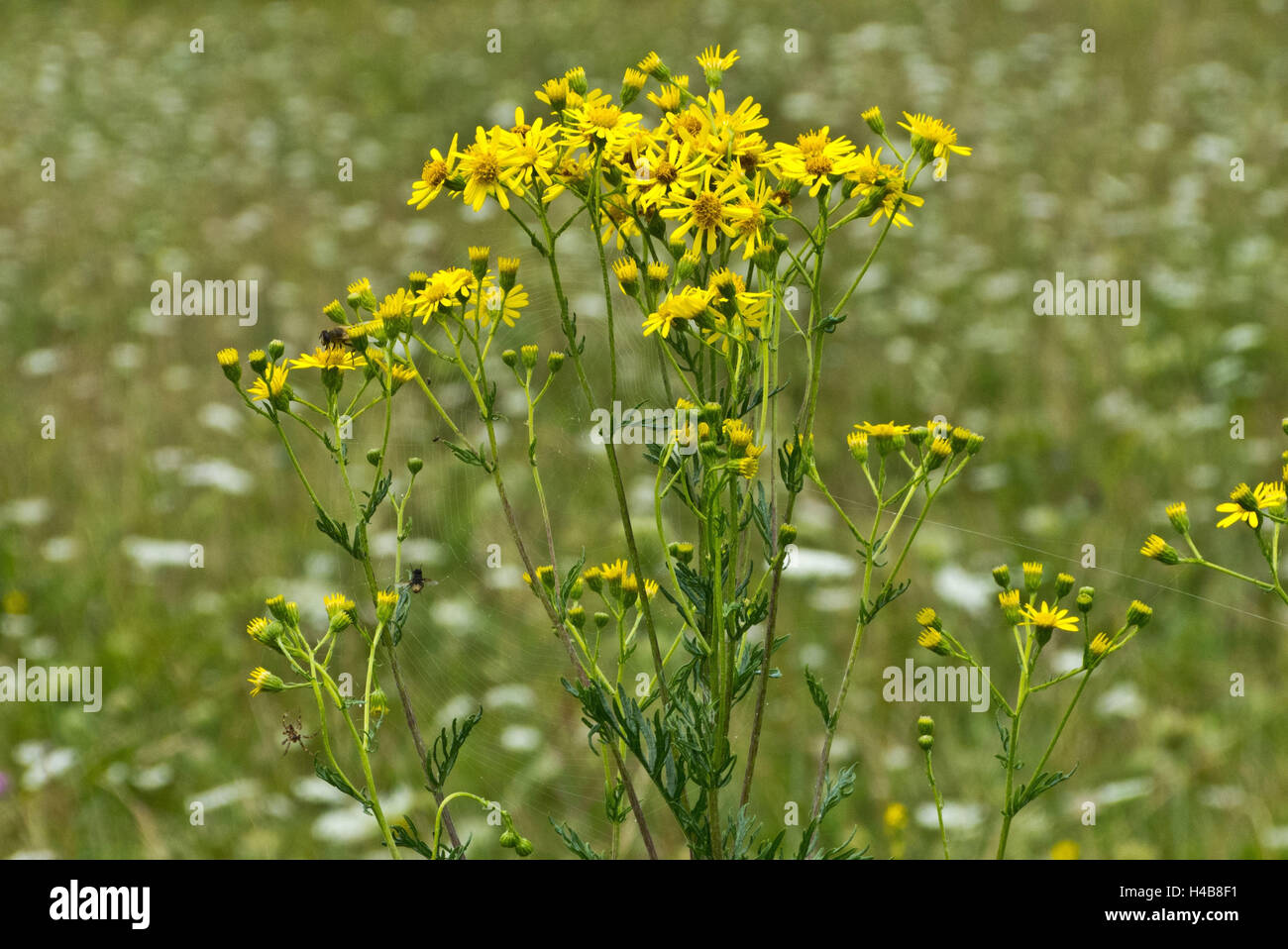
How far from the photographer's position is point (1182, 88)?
689 cm

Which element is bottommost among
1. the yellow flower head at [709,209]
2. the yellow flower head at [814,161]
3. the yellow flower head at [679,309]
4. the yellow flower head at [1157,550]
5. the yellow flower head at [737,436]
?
the yellow flower head at [1157,550]

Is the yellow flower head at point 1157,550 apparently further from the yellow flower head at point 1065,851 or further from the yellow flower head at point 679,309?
the yellow flower head at point 1065,851

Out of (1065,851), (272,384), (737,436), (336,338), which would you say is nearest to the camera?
(737,436)

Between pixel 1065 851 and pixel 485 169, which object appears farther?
pixel 1065 851

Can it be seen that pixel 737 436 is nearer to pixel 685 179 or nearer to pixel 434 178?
pixel 685 179

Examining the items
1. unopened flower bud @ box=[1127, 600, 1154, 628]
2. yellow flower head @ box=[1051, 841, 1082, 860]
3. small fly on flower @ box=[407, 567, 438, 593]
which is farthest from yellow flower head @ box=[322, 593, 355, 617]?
yellow flower head @ box=[1051, 841, 1082, 860]

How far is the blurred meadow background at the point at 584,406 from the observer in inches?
114

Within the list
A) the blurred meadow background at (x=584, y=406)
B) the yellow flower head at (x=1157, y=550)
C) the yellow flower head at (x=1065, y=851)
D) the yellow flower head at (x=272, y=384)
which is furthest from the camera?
the blurred meadow background at (x=584, y=406)

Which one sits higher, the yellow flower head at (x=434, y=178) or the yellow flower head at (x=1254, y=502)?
the yellow flower head at (x=434, y=178)

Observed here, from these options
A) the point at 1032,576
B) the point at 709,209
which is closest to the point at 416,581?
the point at 709,209

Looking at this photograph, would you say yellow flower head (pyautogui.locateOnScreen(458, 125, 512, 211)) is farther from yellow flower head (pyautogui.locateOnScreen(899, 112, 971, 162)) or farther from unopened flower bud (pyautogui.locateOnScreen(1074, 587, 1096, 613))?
unopened flower bud (pyautogui.locateOnScreen(1074, 587, 1096, 613))

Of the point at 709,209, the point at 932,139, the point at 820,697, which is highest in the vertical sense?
the point at 932,139

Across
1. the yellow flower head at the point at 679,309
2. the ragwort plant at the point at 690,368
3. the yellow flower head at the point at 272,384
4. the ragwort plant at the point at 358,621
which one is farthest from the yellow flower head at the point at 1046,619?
the yellow flower head at the point at 272,384

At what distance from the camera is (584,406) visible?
1725 mm
